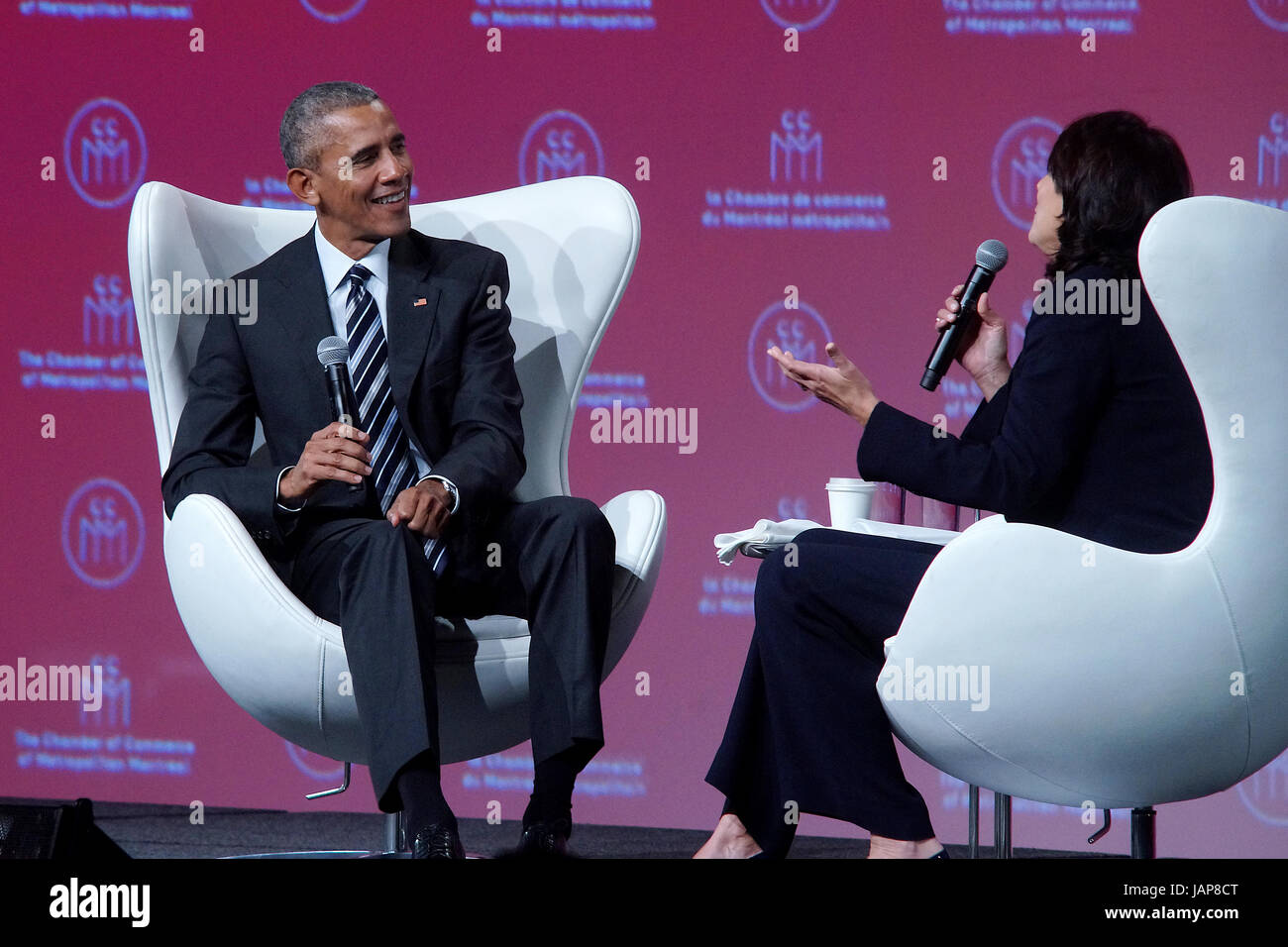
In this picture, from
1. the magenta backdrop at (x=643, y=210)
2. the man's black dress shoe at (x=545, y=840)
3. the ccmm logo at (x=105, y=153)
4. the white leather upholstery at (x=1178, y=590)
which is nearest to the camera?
the white leather upholstery at (x=1178, y=590)

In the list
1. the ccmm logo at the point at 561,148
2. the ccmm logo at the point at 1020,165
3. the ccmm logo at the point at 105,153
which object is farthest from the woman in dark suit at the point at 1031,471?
the ccmm logo at the point at 105,153

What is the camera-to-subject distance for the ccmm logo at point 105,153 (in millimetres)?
3590

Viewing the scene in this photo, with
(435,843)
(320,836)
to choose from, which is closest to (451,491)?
(435,843)

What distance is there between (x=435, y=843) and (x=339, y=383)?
2.33 ft

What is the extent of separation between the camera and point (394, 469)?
240cm

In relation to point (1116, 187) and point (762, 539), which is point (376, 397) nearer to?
point (762, 539)

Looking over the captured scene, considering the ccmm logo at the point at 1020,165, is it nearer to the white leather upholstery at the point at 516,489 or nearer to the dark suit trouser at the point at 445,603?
the white leather upholstery at the point at 516,489

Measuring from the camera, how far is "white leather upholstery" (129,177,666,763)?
214cm

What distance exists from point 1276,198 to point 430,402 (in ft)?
6.52

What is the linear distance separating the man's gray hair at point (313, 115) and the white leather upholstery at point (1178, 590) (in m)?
1.35

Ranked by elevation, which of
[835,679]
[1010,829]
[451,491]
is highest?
[451,491]

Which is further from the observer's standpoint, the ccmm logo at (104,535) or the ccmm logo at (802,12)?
the ccmm logo at (104,535)
